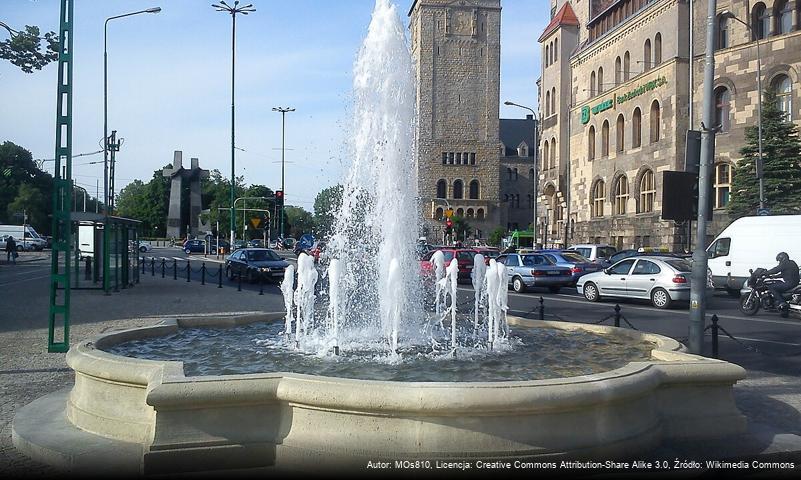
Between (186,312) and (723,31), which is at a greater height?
(723,31)

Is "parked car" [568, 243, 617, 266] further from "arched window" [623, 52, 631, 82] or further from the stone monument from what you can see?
the stone monument

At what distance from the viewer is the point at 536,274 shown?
1126 inches

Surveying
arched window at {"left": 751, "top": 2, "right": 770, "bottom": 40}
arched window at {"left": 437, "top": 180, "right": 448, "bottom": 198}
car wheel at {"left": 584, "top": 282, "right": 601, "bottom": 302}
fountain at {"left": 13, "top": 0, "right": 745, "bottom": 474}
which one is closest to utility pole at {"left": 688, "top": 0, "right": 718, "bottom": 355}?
fountain at {"left": 13, "top": 0, "right": 745, "bottom": 474}

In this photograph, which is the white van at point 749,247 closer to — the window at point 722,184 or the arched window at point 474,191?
the window at point 722,184

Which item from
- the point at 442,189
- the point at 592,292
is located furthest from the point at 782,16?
the point at 442,189

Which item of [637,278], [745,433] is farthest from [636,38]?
[745,433]

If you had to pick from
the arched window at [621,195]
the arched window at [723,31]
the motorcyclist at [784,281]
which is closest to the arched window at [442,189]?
the arched window at [621,195]

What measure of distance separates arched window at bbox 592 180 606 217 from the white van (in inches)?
1086

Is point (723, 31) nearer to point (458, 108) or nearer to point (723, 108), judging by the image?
point (723, 108)

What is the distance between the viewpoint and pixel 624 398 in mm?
6191

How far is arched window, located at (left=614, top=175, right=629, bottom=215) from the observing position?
167 feet

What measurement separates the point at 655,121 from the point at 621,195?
22.2 ft

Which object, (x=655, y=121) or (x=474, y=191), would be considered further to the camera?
(x=474, y=191)

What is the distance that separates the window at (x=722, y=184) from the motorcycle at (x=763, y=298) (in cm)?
2269
